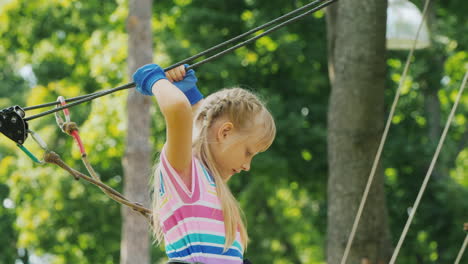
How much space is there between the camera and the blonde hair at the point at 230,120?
2.17 metres

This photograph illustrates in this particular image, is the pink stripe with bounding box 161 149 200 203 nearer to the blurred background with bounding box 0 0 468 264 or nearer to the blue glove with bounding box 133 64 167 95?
the blue glove with bounding box 133 64 167 95

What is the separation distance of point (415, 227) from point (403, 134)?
1143mm

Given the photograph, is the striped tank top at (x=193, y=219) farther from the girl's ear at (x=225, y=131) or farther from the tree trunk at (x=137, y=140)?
the tree trunk at (x=137, y=140)

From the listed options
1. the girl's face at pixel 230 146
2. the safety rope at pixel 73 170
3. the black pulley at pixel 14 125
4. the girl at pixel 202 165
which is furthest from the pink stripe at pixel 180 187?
the black pulley at pixel 14 125

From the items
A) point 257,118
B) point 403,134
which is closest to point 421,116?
point 403,134

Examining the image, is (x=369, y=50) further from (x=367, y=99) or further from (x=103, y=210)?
(x=103, y=210)

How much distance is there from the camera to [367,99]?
17.1 feet

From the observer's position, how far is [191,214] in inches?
81.7

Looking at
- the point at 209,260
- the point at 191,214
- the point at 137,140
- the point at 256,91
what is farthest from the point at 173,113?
the point at 256,91

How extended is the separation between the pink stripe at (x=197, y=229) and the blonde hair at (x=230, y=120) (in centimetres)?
6

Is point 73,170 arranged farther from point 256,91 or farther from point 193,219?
point 256,91

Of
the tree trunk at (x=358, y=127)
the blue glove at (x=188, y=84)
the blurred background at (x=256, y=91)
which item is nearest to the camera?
the blue glove at (x=188, y=84)

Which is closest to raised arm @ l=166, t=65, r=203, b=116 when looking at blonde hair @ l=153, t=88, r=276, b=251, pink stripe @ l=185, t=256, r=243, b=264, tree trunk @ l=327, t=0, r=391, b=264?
blonde hair @ l=153, t=88, r=276, b=251

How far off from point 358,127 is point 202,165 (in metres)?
3.17
